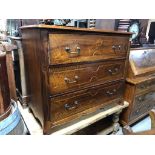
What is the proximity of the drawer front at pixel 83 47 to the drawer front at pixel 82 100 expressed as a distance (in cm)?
25

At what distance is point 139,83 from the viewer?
147 centimetres

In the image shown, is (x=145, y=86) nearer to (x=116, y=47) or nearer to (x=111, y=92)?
(x=111, y=92)

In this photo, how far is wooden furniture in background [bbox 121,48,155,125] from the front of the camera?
1476 millimetres

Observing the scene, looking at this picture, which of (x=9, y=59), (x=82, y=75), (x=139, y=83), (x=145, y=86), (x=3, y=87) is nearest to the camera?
(x=3, y=87)

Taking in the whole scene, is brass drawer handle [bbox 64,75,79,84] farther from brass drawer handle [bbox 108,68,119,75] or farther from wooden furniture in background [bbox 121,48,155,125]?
wooden furniture in background [bbox 121,48,155,125]

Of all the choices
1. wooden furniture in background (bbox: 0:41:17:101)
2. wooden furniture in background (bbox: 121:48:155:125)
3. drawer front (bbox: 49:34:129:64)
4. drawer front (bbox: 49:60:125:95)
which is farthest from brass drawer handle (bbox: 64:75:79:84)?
wooden furniture in background (bbox: 121:48:155:125)

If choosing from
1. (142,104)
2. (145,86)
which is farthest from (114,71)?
(142,104)

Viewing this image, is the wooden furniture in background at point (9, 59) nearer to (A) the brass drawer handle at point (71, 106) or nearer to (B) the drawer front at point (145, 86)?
(A) the brass drawer handle at point (71, 106)

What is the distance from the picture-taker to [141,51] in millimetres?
1609

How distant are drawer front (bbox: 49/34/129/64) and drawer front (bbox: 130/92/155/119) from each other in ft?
2.14

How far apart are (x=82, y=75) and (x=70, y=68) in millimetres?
121
